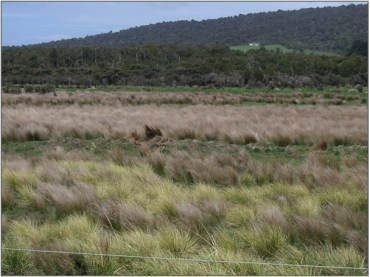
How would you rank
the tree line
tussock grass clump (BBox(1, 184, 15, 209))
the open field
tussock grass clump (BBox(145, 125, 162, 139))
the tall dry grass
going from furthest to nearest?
the tree line < tussock grass clump (BBox(145, 125, 162, 139)) < the tall dry grass < tussock grass clump (BBox(1, 184, 15, 209)) < the open field

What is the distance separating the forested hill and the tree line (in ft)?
55.6

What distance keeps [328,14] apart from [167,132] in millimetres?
91067

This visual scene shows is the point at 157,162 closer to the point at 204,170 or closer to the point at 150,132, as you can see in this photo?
the point at 204,170

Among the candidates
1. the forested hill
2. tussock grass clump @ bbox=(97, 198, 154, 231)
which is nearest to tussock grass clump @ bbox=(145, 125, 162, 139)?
tussock grass clump @ bbox=(97, 198, 154, 231)

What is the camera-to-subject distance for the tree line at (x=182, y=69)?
44594mm

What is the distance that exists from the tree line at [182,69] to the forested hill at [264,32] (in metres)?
16.9

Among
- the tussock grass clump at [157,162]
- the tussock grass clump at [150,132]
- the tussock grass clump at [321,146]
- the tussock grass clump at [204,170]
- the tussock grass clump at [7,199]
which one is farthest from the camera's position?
the tussock grass clump at [150,132]

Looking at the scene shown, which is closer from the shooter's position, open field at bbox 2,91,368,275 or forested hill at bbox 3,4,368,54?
open field at bbox 2,91,368,275

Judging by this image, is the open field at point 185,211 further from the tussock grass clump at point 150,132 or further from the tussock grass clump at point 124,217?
the tussock grass clump at point 150,132

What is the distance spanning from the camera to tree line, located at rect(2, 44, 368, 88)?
44.6 m

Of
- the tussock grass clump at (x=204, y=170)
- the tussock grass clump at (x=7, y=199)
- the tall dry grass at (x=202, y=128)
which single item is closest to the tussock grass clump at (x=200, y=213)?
the tussock grass clump at (x=204, y=170)

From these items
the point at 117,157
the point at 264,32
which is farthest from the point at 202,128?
the point at 264,32

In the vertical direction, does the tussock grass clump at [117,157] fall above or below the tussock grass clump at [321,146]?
above

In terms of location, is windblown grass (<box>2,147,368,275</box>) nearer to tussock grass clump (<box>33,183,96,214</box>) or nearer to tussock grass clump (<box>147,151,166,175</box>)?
tussock grass clump (<box>33,183,96,214</box>)
